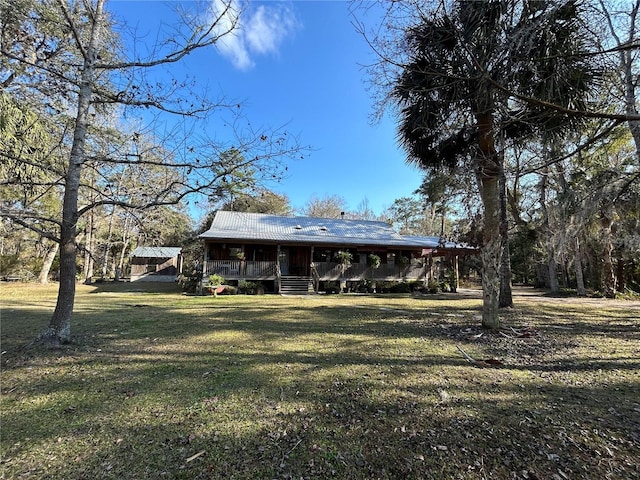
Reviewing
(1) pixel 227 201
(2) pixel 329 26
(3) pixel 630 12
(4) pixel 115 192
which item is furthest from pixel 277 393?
(3) pixel 630 12

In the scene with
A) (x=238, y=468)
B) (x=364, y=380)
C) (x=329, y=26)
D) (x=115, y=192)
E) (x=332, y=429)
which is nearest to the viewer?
(x=238, y=468)

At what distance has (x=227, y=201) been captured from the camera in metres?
5.22

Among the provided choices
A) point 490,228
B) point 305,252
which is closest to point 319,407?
point 490,228

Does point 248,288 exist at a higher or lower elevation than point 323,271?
lower

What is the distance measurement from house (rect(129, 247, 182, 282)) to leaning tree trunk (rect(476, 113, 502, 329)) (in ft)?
98.8

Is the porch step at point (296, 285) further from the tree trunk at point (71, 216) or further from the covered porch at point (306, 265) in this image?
the tree trunk at point (71, 216)

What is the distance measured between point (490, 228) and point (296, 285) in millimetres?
12580

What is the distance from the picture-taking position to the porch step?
57.0 ft

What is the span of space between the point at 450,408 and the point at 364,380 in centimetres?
109

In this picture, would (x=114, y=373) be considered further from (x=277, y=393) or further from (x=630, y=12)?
(x=630, y=12)

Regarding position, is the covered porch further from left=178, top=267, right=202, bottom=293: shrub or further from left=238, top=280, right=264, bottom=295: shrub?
left=178, top=267, right=202, bottom=293: shrub

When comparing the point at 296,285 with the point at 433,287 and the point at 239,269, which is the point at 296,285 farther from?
the point at 433,287

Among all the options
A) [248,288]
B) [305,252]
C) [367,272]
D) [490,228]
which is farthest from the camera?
[305,252]

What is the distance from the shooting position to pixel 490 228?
677 centimetres
